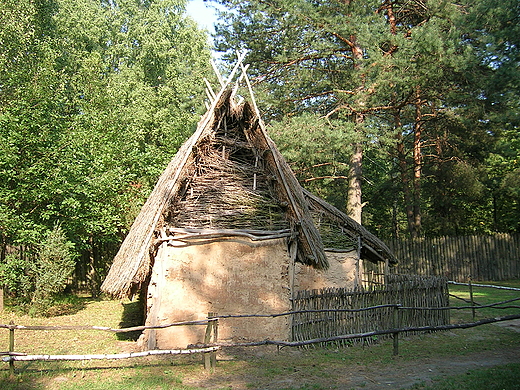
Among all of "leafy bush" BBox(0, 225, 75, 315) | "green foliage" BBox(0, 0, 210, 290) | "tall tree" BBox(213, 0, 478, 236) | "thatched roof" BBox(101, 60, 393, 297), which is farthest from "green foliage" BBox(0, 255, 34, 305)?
"tall tree" BBox(213, 0, 478, 236)

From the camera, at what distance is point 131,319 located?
12.5 metres

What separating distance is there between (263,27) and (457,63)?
7.00 meters

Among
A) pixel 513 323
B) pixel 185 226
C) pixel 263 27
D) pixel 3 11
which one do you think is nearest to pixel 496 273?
pixel 513 323

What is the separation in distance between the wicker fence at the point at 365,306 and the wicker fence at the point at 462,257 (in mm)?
10179

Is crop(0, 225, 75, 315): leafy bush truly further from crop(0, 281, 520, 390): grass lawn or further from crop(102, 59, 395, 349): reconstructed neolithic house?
crop(102, 59, 395, 349): reconstructed neolithic house

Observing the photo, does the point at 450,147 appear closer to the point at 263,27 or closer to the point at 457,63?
the point at 457,63

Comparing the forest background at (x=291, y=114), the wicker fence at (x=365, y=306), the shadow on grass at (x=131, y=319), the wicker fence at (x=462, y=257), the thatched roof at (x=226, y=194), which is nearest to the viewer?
the thatched roof at (x=226, y=194)

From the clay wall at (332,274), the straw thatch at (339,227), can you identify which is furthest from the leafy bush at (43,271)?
the straw thatch at (339,227)

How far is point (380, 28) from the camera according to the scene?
13.9 metres

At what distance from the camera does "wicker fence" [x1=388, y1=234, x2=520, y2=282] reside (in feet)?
66.9

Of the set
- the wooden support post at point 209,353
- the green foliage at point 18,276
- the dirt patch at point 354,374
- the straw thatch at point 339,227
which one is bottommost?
the dirt patch at point 354,374

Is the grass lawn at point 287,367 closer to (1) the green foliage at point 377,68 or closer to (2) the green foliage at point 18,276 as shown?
(2) the green foliage at point 18,276

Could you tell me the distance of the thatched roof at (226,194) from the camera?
8.60 metres

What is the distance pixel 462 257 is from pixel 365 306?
44.4 ft
